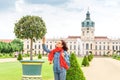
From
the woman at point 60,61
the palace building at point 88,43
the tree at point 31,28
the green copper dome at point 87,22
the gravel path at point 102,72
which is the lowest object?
the palace building at point 88,43

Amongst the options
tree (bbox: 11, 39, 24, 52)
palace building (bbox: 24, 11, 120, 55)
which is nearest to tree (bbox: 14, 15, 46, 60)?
tree (bbox: 11, 39, 24, 52)

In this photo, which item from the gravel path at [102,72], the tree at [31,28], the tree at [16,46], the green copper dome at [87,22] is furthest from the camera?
the green copper dome at [87,22]

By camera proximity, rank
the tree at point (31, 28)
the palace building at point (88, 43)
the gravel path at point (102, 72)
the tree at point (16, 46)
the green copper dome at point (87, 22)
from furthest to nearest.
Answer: the green copper dome at point (87, 22) < the palace building at point (88, 43) < the tree at point (16, 46) < the gravel path at point (102, 72) < the tree at point (31, 28)

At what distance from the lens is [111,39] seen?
140 m

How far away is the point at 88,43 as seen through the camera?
138 meters

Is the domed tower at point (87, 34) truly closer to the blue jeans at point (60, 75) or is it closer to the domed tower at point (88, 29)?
the domed tower at point (88, 29)

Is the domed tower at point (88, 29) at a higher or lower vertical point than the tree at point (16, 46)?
higher

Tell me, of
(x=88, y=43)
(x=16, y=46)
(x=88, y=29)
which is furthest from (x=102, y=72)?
(x=88, y=29)

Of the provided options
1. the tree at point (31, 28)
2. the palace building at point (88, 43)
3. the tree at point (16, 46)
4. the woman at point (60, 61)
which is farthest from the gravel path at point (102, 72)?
the palace building at point (88, 43)

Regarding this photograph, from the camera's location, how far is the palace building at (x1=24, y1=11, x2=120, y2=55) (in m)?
137

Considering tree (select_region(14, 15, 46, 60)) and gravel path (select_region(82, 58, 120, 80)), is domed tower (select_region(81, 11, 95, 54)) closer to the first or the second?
gravel path (select_region(82, 58, 120, 80))

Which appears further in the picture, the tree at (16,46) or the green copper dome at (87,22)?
the green copper dome at (87,22)

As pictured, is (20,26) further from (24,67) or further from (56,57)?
(56,57)

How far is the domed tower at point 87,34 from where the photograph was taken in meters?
138
